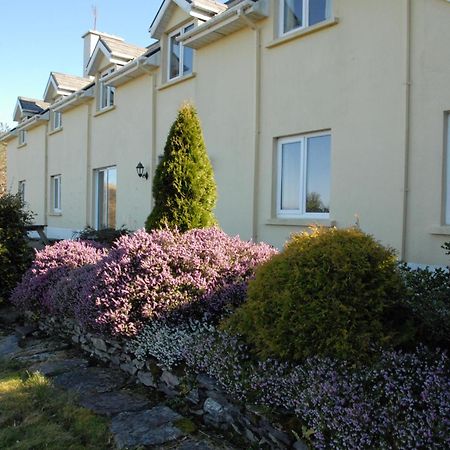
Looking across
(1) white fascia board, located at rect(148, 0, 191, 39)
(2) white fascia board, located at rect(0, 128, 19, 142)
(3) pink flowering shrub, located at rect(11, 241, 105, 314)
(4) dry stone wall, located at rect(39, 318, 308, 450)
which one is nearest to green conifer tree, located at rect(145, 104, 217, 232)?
(3) pink flowering shrub, located at rect(11, 241, 105, 314)

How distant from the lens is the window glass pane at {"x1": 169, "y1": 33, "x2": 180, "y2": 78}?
12.0m

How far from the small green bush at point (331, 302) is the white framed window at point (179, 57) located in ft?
28.5

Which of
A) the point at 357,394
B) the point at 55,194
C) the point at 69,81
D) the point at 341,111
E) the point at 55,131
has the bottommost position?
the point at 357,394

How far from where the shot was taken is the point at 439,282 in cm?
366

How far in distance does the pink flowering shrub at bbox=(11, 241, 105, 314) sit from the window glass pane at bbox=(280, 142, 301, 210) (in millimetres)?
3374

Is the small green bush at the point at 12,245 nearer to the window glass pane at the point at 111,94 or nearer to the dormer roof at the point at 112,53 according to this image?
the window glass pane at the point at 111,94

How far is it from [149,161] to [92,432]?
940 centimetres

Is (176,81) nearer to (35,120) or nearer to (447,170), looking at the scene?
(447,170)

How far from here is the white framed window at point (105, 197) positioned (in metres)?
14.9

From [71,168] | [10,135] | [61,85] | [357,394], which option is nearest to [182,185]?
[357,394]

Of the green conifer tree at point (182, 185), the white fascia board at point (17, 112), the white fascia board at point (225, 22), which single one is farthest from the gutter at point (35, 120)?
the green conifer tree at point (182, 185)

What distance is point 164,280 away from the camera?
4.98 metres

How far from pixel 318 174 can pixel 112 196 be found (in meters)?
8.46

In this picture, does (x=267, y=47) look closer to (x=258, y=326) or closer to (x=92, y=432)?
(x=258, y=326)
